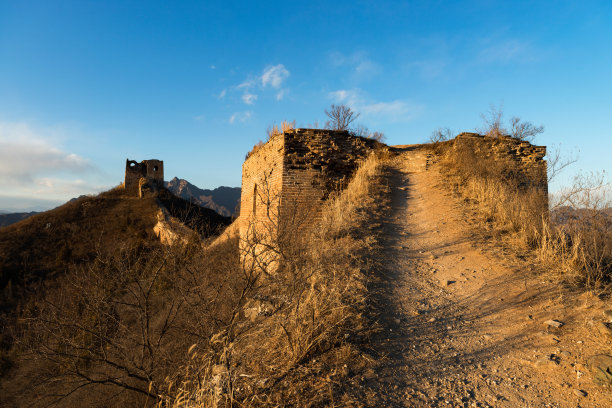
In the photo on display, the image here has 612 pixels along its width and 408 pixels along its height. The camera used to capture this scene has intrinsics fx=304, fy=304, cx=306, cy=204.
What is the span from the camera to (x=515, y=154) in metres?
9.63

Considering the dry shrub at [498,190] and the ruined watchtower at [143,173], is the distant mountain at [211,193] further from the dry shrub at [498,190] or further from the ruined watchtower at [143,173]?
the dry shrub at [498,190]

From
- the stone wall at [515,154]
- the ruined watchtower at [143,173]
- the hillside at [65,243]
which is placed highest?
the ruined watchtower at [143,173]

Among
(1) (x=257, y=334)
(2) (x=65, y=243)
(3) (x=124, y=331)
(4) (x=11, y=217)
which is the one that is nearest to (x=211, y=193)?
(4) (x=11, y=217)

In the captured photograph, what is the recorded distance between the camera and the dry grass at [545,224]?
4.35m

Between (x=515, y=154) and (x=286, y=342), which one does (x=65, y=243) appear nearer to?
(x=286, y=342)

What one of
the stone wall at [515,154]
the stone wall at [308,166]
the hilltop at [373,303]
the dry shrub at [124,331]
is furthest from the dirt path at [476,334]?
the stone wall at [515,154]

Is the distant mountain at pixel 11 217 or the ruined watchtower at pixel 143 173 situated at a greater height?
the ruined watchtower at pixel 143 173

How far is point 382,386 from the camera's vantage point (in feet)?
8.99

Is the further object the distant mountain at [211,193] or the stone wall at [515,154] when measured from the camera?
the distant mountain at [211,193]

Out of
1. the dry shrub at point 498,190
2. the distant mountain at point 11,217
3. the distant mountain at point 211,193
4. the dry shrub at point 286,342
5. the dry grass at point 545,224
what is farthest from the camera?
the distant mountain at point 211,193

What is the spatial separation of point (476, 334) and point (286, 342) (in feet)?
7.21

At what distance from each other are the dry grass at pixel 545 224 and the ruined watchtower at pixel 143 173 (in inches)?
1094

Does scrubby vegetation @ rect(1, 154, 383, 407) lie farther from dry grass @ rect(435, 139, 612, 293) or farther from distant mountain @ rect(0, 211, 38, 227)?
distant mountain @ rect(0, 211, 38, 227)

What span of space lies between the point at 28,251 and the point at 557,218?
1022 inches
